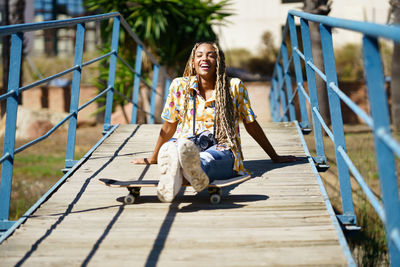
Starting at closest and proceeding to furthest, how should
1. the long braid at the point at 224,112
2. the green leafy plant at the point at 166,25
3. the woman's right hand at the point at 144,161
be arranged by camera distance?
1. the long braid at the point at 224,112
2. the woman's right hand at the point at 144,161
3. the green leafy plant at the point at 166,25

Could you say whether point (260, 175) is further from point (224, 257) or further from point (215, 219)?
point (224, 257)

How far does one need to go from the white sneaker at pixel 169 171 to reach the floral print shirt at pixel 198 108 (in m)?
0.70

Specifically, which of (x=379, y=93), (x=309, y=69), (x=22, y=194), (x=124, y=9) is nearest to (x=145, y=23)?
(x=124, y=9)

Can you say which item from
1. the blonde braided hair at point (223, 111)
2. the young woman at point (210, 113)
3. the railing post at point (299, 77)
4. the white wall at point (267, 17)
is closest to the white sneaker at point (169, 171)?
the young woman at point (210, 113)

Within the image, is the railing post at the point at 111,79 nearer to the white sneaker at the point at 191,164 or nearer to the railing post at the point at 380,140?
the white sneaker at the point at 191,164

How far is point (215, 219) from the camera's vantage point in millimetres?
2777

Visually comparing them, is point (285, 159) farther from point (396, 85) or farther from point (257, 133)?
point (396, 85)

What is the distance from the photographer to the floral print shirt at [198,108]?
353 cm

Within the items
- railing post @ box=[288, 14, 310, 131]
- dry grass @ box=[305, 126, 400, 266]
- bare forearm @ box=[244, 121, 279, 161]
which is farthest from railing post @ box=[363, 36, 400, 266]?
railing post @ box=[288, 14, 310, 131]

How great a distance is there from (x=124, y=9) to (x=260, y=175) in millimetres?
9699

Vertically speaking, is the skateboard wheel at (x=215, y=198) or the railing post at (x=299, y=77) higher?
the railing post at (x=299, y=77)

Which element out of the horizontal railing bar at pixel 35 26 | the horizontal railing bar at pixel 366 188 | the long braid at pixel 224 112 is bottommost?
the horizontal railing bar at pixel 366 188

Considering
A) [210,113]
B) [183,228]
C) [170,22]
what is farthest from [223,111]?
[170,22]

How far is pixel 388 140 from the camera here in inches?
65.9
